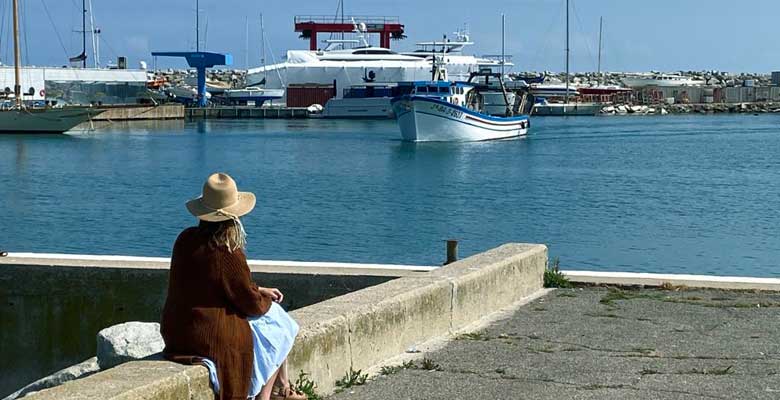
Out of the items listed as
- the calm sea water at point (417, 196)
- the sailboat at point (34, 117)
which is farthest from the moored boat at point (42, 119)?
the calm sea water at point (417, 196)

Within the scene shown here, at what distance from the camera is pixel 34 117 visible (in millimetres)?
72000

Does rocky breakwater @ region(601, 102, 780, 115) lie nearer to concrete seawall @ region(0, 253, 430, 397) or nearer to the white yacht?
the white yacht

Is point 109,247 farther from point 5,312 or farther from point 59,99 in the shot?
point 59,99

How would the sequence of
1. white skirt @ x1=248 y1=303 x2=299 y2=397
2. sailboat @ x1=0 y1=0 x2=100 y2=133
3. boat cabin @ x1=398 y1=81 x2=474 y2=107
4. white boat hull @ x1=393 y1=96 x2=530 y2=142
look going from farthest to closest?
sailboat @ x1=0 y1=0 x2=100 y2=133 < boat cabin @ x1=398 y1=81 x2=474 y2=107 < white boat hull @ x1=393 y1=96 x2=530 y2=142 < white skirt @ x1=248 y1=303 x2=299 y2=397

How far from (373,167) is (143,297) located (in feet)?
139

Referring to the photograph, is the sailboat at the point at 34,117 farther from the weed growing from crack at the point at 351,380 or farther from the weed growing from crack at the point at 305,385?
the weed growing from crack at the point at 305,385

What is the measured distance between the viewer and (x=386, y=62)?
4429 inches

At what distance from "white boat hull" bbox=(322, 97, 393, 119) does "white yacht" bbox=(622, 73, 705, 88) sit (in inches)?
1961

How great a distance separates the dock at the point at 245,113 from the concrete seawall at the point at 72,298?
9518 centimetres

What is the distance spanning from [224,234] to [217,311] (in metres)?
0.38

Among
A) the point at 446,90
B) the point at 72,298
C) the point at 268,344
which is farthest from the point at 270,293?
the point at 446,90

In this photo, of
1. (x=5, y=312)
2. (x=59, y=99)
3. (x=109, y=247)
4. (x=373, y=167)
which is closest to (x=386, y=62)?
(x=59, y=99)

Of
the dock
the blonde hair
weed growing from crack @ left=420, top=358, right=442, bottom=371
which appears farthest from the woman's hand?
the dock

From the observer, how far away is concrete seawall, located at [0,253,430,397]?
11.2 m
